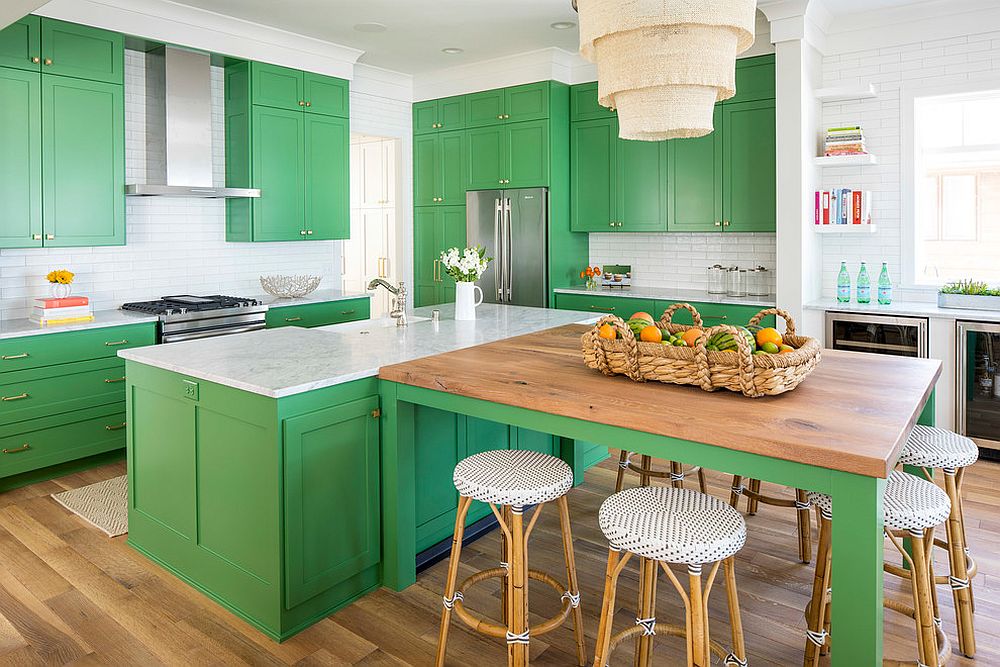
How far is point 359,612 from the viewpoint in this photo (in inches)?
109

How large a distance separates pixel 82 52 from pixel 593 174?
398 centimetres

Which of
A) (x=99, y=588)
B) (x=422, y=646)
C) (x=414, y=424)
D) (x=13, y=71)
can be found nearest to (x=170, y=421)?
(x=99, y=588)

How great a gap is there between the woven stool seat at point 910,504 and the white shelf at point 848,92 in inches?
143

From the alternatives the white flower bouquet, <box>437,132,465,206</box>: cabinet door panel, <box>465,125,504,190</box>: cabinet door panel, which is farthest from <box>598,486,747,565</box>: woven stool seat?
<box>437,132,465,206</box>: cabinet door panel

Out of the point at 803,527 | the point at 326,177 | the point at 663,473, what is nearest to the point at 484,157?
the point at 326,177

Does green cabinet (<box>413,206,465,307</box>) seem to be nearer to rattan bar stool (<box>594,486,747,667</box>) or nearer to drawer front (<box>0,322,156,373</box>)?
drawer front (<box>0,322,156,373</box>)

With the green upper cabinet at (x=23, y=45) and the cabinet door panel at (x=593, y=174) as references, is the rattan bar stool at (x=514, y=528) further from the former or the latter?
the cabinet door panel at (x=593, y=174)

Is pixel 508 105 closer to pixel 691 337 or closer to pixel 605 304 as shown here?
pixel 605 304

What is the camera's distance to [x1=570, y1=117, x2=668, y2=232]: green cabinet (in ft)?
20.0

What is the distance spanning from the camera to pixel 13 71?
422 cm

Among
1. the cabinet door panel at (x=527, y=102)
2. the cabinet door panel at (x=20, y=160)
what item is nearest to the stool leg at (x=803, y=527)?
the cabinet door panel at (x=527, y=102)

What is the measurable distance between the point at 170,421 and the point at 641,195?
14.5 feet

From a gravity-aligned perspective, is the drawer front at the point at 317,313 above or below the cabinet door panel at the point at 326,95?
below

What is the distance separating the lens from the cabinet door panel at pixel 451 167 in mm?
7016
